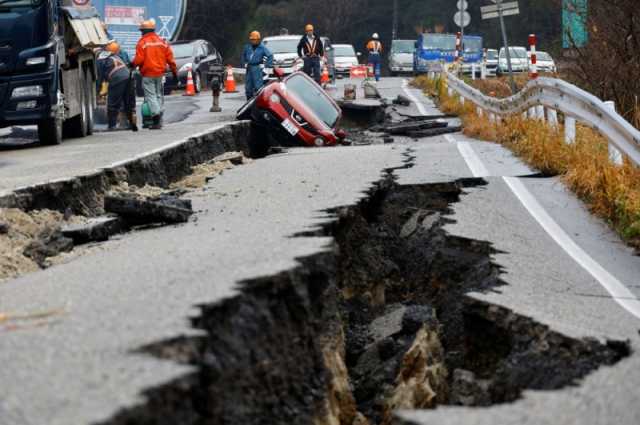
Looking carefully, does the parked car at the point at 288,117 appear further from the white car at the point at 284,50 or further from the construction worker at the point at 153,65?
the white car at the point at 284,50

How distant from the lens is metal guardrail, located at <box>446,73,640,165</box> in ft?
32.7

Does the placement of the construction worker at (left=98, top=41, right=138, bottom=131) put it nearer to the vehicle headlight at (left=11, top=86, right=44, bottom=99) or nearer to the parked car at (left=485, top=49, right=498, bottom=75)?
the vehicle headlight at (left=11, top=86, right=44, bottom=99)

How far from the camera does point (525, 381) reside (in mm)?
4844

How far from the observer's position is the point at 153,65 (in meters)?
18.6

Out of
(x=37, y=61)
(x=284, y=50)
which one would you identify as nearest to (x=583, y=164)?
(x=37, y=61)

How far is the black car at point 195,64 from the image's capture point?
34.6 metres

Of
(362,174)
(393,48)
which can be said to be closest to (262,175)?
(362,174)

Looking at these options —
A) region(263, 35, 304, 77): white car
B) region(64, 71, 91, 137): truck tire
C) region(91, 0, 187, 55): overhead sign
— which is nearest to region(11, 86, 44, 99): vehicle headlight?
region(64, 71, 91, 137): truck tire

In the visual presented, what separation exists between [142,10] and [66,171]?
26059 millimetres

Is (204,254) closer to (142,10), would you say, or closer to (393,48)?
(142,10)

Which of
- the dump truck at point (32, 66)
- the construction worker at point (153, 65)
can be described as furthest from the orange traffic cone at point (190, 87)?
the dump truck at point (32, 66)

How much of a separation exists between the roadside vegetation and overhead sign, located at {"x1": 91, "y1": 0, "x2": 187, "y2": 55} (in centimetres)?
1904

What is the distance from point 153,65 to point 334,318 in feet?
43.1

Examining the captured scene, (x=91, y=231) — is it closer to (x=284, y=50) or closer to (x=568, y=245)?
(x=568, y=245)
